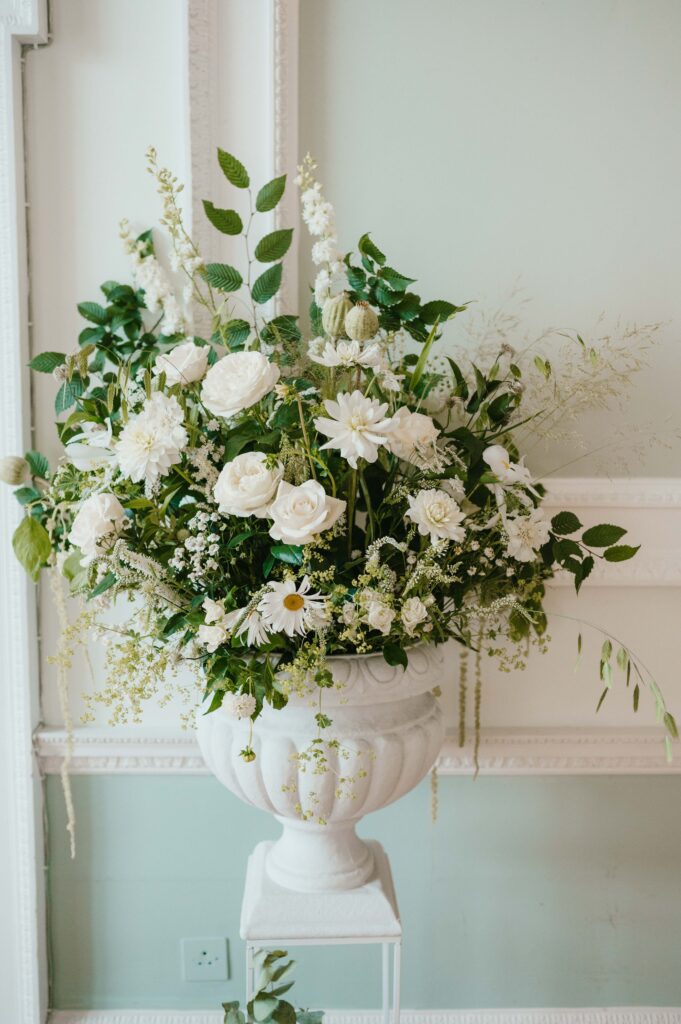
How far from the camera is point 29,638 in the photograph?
5.41 feet

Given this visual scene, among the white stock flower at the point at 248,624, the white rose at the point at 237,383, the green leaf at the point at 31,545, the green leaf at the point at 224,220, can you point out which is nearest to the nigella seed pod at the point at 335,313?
the white rose at the point at 237,383

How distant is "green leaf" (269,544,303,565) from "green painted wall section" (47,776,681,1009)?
0.76m

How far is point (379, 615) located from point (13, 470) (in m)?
0.75

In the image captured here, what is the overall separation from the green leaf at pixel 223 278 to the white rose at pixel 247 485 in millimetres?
390

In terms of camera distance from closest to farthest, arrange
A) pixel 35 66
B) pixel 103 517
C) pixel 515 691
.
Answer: pixel 103 517 → pixel 35 66 → pixel 515 691

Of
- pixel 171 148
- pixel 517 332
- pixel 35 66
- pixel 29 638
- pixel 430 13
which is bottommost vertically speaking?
pixel 29 638

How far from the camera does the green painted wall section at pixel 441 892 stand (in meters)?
1.74

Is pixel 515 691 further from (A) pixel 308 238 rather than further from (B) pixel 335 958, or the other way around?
(A) pixel 308 238

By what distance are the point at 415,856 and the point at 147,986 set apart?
626 mm

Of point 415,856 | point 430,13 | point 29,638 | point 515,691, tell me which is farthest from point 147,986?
point 430,13

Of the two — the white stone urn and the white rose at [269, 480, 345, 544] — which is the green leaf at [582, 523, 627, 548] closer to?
the white stone urn

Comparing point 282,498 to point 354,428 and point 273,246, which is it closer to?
point 354,428

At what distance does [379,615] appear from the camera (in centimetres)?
114

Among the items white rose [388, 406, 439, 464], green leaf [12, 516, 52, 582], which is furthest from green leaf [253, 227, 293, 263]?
green leaf [12, 516, 52, 582]
